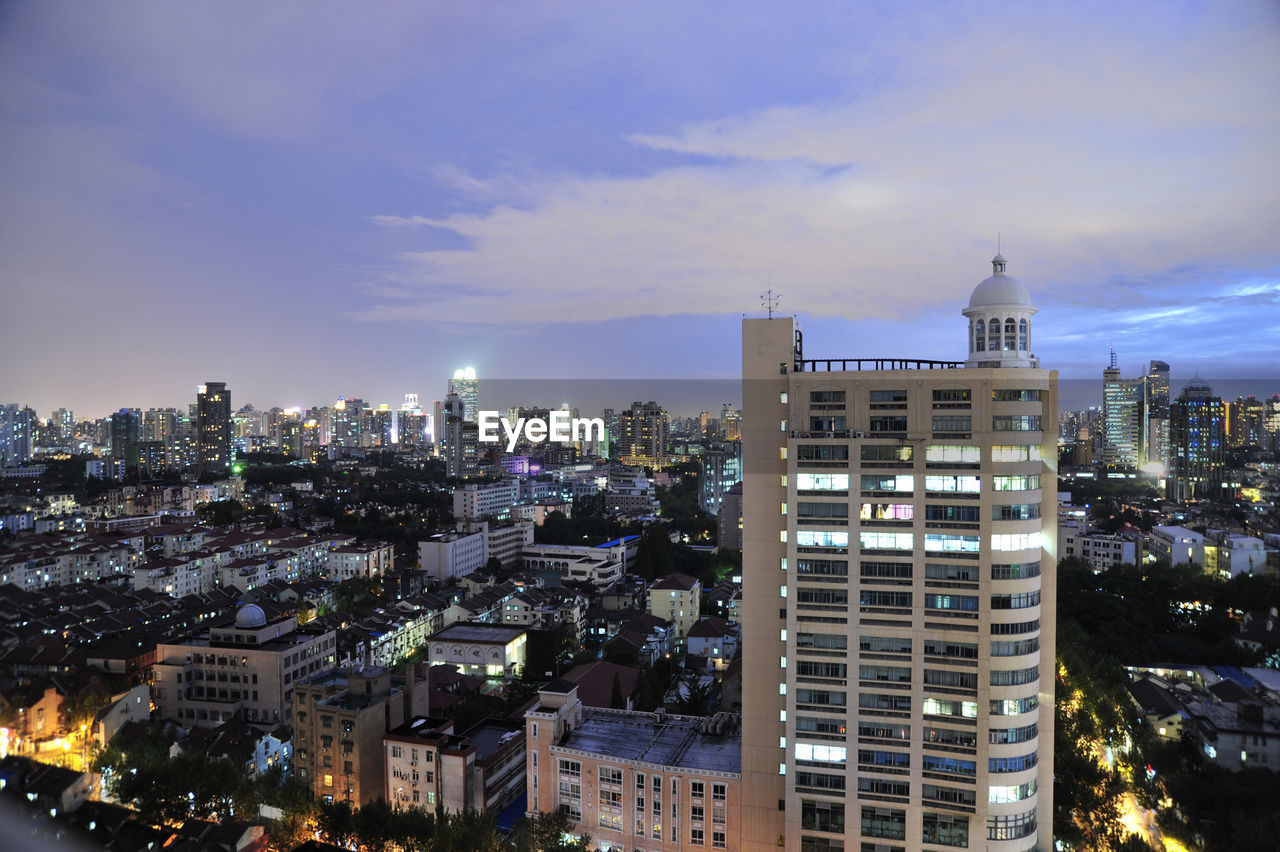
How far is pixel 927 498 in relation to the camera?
4133 millimetres

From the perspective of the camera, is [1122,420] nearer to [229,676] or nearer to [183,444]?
[229,676]

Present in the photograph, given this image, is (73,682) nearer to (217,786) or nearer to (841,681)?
(217,786)

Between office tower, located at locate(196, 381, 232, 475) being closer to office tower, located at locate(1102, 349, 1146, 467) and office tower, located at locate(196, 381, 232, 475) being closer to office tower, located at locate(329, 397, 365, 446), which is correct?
office tower, located at locate(329, 397, 365, 446)

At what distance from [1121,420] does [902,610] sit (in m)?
21.0

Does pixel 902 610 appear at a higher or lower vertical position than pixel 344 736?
higher

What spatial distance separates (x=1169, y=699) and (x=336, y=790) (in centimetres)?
768

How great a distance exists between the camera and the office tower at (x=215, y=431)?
838 inches

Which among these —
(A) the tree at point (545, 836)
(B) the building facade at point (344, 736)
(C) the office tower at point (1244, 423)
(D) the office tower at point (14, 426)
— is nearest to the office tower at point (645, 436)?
(C) the office tower at point (1244, 423)

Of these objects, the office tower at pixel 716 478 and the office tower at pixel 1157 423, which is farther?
the office tower at pixel 716 478

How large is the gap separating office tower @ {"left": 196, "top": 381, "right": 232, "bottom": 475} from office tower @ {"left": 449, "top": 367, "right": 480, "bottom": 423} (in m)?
10.6

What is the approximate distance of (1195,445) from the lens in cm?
1504

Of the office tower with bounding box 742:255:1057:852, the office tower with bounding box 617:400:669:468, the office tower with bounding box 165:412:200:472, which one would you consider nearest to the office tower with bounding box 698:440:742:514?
the office tower with bounding box 617:400:669:468

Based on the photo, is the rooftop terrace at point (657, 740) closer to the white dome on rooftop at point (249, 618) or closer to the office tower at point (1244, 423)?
the white dome on rooftop at point (249, 618)

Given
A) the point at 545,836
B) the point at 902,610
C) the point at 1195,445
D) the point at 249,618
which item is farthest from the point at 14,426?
the point at 1195,445
